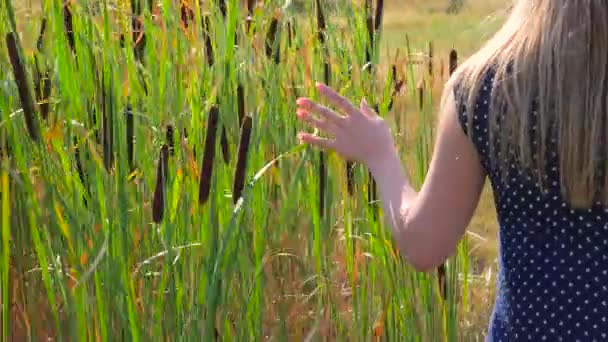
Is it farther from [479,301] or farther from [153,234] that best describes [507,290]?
[479,301]

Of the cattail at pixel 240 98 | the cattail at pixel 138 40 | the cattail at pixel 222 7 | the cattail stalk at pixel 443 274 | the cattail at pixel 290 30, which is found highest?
the cattail at pixel 222 7

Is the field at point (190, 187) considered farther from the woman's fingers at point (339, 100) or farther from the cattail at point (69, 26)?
the woman's fingers at point (339, 100)

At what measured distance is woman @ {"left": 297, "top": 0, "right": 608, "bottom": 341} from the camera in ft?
4.07

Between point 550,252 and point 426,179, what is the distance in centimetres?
18

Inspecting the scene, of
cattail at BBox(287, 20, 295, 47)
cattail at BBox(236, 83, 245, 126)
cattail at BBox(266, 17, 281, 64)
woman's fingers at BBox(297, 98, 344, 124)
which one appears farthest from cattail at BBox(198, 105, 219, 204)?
cattail at BBox(287, 20, 295, 47)

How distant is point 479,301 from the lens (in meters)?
2.87

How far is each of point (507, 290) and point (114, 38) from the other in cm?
77

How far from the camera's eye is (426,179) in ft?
4.58

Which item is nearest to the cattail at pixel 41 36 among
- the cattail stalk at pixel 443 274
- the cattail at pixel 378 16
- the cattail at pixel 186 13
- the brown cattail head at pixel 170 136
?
the cattail at pixel 186 13

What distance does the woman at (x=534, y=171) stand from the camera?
1.24m

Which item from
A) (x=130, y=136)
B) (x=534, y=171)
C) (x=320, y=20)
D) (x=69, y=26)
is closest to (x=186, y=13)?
(x=320, y=20)

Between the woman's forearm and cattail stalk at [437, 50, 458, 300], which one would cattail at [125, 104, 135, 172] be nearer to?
the woman's forearm

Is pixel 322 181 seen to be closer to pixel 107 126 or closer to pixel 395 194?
pixel 395 194

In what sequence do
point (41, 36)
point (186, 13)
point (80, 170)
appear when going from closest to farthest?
point (80, 170), point (41, 36), point (186, 13)
